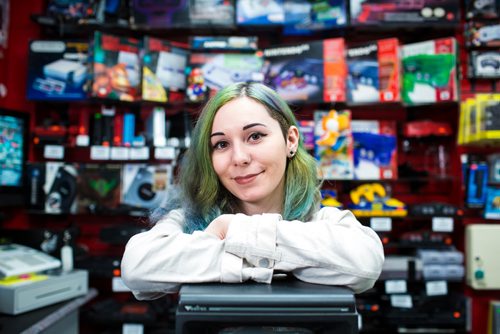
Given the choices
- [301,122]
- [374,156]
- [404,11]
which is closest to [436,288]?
[374,156]

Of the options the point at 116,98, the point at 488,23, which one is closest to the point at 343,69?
the point at 488,23

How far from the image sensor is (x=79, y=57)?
119 inches

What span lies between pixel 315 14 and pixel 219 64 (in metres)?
0.83

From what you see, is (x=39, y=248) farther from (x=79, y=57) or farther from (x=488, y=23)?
(x=488, y=23)

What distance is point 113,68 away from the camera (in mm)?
2904

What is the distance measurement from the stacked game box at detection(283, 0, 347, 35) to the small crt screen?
82.4 inches

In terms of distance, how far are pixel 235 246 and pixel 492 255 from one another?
2.61 metres

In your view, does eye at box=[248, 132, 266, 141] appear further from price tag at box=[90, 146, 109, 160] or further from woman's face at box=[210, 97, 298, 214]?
price tag at box=[90, 146, 109, 160]

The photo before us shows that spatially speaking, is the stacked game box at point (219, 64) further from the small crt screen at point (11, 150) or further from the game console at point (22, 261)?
the game console at point (22, 261)

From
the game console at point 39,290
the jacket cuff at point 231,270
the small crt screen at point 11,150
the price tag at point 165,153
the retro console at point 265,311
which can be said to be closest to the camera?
A: the retro console at point 265,311

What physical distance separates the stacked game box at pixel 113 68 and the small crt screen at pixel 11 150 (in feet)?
1.84

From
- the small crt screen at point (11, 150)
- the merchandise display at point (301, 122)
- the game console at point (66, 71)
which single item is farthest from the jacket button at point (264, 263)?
the game console at point (66, 71)

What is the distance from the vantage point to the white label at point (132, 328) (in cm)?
281

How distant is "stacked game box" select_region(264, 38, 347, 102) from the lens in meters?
2.89
